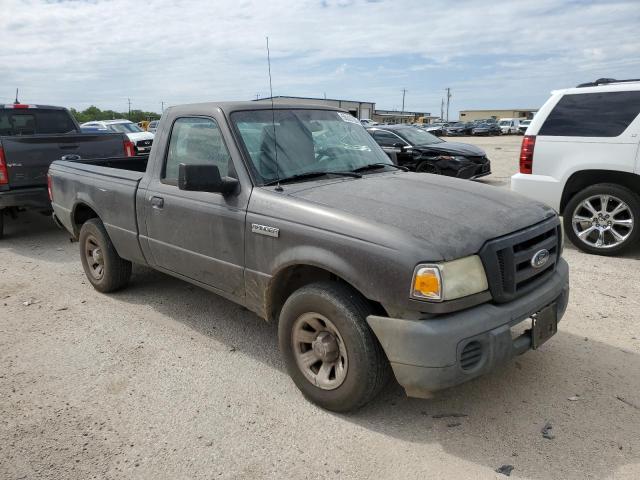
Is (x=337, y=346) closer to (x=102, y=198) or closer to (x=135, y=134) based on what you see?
(x=102, y=198)

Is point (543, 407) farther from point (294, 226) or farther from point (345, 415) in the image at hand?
point (294, 226)

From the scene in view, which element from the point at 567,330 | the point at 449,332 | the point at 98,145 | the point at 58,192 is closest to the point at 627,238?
the point at 567,330

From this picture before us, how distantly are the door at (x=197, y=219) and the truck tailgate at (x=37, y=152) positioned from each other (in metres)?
3.98

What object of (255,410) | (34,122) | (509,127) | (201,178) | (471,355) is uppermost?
(34,122)

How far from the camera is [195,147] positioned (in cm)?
394

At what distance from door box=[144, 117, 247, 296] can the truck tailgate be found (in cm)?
398

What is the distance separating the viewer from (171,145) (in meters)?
4.13

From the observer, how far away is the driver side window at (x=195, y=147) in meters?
3.70

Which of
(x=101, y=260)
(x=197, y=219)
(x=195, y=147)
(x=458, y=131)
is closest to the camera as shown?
(x=197, y=219)

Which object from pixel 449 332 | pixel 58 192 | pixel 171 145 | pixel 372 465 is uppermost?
pixel 171 145

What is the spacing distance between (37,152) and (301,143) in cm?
517

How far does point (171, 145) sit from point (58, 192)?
7.43 ft

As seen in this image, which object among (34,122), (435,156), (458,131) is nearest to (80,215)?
(34,122)

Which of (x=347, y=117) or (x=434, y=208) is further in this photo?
(x=347, y=117)
